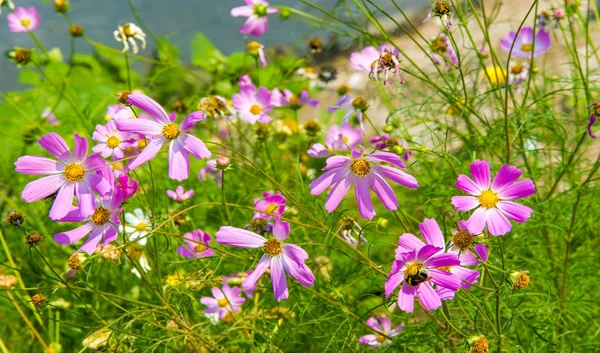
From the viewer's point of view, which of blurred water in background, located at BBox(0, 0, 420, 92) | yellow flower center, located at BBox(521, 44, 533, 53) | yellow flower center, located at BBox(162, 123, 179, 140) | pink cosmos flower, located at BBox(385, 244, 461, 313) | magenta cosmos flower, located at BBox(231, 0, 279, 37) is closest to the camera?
pink cosmos flower, located at BBox(385, 244, 461, 313)

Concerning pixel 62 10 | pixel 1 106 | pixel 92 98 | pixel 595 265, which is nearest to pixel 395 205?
pixel 595 265

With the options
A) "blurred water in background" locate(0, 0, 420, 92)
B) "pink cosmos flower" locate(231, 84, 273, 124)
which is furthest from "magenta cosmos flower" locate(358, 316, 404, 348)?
"blurred water in background" locate(0, 0, 420, 92)

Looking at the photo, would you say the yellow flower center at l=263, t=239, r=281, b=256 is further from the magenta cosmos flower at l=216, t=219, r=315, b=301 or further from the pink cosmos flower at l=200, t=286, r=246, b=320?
the pink cosmos flower at l=200, t=286, r=246, b=320

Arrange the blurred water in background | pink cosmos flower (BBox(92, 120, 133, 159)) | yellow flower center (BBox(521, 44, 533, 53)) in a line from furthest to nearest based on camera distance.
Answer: the blurred water in background < yellow flower center (BBox(521, 44, 533, 53)) < pink cosmos flower (BBox(92, 120, 133, 159))

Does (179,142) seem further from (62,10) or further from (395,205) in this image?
(62,10)

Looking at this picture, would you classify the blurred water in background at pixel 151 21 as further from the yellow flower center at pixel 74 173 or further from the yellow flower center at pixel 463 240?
the yellow flower center at pixel 463 240

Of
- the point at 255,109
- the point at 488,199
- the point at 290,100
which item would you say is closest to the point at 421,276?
the point at 488,199
